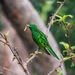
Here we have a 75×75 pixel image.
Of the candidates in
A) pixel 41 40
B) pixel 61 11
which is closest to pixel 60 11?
pixel 61 11

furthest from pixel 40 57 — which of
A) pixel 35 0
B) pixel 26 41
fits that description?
pixel 35 0

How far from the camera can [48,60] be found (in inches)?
183

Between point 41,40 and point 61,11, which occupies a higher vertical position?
point 41,40

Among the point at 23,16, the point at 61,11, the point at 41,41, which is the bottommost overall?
the point at 61,11

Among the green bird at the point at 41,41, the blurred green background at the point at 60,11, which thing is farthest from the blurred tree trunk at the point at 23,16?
the green bird at the point at 41,41

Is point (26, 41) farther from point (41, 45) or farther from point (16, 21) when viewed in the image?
point (41, 45)

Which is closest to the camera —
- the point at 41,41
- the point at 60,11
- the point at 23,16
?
the point at 41,41

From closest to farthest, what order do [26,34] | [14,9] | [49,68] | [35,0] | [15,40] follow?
[14,9] < [26,34] < [49,68] < [35,0] < [15,40]

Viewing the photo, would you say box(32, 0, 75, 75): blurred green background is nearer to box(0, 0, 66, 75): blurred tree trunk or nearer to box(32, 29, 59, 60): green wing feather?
box(0, 0, 66, 75): blurred tree trunk

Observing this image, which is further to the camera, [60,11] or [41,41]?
[60,11]

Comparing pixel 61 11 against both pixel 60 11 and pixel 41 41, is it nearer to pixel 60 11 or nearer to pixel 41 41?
pixel 60 11

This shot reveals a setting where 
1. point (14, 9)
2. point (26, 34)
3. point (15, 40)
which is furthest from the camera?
point (15, 40)

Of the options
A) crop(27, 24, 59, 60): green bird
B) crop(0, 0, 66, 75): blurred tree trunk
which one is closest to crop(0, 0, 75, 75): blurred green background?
crop(0, 0, 66, 75): blurred tree trunk

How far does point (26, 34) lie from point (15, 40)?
1.18 m
